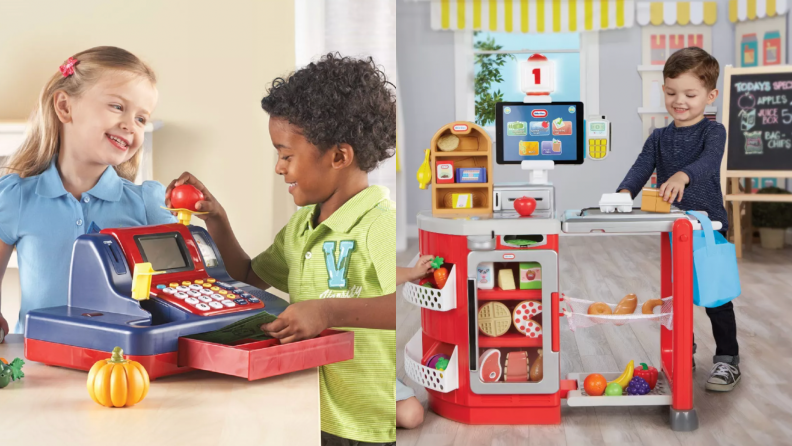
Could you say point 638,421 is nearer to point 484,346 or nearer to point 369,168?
point 484,346

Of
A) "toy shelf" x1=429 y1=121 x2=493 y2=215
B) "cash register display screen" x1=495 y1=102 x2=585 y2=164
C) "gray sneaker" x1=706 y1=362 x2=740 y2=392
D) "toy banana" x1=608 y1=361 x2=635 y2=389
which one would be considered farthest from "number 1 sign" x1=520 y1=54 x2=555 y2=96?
"gray sneaker" x1=706 y1=362 x2=740 y2=392

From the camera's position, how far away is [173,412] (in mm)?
613

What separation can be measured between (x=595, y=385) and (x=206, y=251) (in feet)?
3.48

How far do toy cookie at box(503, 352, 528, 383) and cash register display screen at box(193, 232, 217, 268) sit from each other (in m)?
0.89

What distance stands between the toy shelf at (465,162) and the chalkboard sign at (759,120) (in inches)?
92.6

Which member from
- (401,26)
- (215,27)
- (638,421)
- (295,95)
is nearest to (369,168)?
(295,95)

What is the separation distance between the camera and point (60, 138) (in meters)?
0.75

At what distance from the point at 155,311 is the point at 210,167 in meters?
0.18

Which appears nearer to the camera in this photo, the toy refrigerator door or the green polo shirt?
the green polo shirt

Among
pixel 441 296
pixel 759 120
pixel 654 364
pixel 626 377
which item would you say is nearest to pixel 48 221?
pixel 441 296

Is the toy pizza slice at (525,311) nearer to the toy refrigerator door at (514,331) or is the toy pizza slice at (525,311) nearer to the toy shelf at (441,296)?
the toy refrigerator door at (514,331)

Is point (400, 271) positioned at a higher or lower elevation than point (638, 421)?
higher

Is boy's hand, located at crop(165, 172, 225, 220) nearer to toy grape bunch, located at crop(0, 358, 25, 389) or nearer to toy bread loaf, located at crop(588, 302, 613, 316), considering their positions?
toy grape bunch, located at crop(0, 358, 25, 389)

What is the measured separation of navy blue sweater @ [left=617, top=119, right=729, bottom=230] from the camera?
5.59ft
